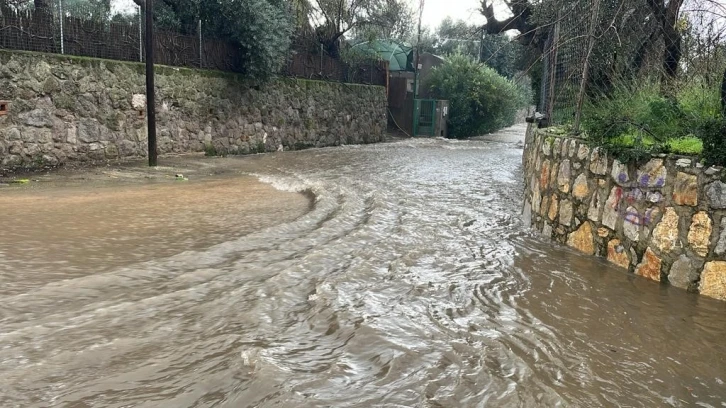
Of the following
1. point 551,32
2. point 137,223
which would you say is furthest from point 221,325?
point 551,32

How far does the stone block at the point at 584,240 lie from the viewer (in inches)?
235

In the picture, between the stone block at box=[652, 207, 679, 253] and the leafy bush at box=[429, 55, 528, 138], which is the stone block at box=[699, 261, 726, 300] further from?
the leafy bush at box=[429, 55, 528, 138]

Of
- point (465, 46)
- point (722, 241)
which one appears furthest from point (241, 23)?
point (465, 46)

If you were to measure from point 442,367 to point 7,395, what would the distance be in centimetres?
227

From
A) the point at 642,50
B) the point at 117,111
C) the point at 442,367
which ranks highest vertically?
the point at 642,50

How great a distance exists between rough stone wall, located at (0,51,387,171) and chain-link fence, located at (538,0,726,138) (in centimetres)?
876

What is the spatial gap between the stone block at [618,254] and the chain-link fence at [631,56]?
4.10 ft

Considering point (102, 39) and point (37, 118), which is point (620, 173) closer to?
point (37, 118)

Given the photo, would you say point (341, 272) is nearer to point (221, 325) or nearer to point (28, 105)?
point (221, 325)

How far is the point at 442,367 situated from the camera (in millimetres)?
3461

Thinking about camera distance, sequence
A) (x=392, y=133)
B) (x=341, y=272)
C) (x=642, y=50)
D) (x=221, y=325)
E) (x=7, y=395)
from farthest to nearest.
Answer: (x=392, y=133) → (x=642, y=50) → (x=341, y=272) → (x=221, y=325) → (x=7, y=395)

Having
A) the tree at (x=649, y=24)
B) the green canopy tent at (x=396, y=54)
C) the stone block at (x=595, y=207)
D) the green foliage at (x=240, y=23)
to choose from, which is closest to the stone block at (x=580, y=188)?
the stone block at (x=595, y=207)

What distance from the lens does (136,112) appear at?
13.0 m

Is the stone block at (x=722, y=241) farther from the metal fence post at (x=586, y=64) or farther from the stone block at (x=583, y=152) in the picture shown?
the metal fence post at (x=586, y=64)
